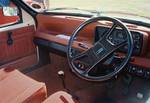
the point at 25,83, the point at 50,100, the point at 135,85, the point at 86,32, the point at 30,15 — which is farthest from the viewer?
the point at 30,15

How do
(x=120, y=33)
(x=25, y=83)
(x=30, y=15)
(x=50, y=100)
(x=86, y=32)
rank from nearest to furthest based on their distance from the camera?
(x=50, y=100), (x=25, y=83), (x=120, y=33), (x=86, y=32), (x=30, y=15)

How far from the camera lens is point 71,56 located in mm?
2182

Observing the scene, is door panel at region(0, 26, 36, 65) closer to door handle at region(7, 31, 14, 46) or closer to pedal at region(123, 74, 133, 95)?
door handle at region(7, 31, 14, 46)

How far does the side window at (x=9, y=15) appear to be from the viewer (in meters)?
2.79

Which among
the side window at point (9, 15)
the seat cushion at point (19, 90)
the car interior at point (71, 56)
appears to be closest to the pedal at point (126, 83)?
the car interior at point (71, 56)

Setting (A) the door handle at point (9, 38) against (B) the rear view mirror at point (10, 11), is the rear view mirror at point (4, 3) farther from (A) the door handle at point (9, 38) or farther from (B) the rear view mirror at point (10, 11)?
(A) the door handle at point (9, 38)

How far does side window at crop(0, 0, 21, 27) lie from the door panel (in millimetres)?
121

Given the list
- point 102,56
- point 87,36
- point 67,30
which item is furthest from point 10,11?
point 102,56

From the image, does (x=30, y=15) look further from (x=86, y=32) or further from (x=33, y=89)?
(x=33, y=89)

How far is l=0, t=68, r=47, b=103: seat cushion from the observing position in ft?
5.94

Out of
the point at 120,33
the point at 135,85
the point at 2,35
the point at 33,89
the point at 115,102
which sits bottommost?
the point at 115,102

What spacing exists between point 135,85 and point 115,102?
280 millimetres

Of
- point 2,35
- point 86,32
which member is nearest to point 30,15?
point 2,35

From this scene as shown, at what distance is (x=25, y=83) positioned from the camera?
198 centimetres
